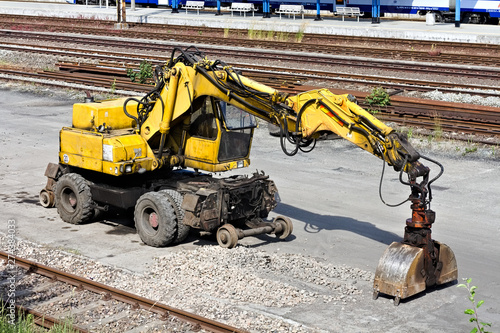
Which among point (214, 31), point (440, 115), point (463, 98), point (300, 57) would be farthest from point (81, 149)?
point (214, 31)

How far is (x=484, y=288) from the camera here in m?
9.87

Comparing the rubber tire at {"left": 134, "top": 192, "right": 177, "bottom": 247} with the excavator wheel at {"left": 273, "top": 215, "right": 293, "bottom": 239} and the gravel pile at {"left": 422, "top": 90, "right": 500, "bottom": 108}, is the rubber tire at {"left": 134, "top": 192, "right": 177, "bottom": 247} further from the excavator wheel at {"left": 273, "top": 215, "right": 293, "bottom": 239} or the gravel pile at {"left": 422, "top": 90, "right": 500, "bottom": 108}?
the gravel pile at {"left": 422, "top": 90, "right": 500, "bottom": 108}

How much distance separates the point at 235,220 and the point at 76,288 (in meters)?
3.05

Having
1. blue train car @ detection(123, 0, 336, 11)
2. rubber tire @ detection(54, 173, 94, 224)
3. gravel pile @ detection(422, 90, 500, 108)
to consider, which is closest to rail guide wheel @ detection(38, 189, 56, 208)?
rubber tire @ detection(54, 173, 94, 224)

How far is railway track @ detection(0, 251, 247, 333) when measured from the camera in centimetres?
848

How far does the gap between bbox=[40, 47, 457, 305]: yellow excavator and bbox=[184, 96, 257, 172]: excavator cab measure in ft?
0.05

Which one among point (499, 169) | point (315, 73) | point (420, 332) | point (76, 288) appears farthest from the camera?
point (315, 73)

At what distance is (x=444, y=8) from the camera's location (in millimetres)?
43750

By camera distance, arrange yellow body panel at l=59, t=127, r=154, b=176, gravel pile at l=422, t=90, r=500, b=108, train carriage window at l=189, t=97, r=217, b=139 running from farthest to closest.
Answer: gravel pile at l=422, t=90, r=500, b=108
yellow body panel at l=59, t=127, r=154, b=176
train carriage window at l=189, t=97, r=217, b=139

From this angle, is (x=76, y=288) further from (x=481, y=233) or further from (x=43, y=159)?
(x=43, y=159)

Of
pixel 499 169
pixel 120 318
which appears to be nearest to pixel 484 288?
pixel 120 318

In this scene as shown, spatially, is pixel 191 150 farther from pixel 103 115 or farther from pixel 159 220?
pixel 103 115

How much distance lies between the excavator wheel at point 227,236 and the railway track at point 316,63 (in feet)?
47.8

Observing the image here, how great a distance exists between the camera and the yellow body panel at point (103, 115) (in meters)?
12.0
